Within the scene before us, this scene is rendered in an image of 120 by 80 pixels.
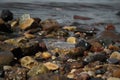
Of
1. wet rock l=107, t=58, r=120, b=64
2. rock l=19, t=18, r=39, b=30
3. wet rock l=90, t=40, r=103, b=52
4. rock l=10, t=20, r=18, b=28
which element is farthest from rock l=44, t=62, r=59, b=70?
rock l=10, t=20, r=18, b=28

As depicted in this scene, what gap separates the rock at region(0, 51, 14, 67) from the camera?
29.0ft

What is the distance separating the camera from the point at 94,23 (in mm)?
16656

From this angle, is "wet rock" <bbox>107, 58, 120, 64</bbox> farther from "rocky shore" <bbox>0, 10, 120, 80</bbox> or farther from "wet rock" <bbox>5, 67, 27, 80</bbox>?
"wet rock" <bbox>5, 67, 27, 80</bbox>

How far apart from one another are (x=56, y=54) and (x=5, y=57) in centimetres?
Answer: 179

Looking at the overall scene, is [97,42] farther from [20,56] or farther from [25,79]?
[25,79]

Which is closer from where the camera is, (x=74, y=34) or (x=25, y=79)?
(x=25, y=79)

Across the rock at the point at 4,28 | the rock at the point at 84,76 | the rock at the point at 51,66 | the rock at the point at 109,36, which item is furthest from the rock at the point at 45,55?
the rock at the point at 4,28

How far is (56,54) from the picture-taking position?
10.2 metres

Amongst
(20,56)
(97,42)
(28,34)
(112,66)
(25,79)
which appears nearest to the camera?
(25,79)

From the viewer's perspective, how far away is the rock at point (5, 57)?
29.0ft

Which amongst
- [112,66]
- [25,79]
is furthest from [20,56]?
[112,66]

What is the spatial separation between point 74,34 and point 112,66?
4.45 m

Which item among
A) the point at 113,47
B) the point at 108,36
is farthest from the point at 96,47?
the point at 108,36

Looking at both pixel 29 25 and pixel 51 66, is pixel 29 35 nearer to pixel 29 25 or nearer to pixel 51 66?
pixel 29 25
